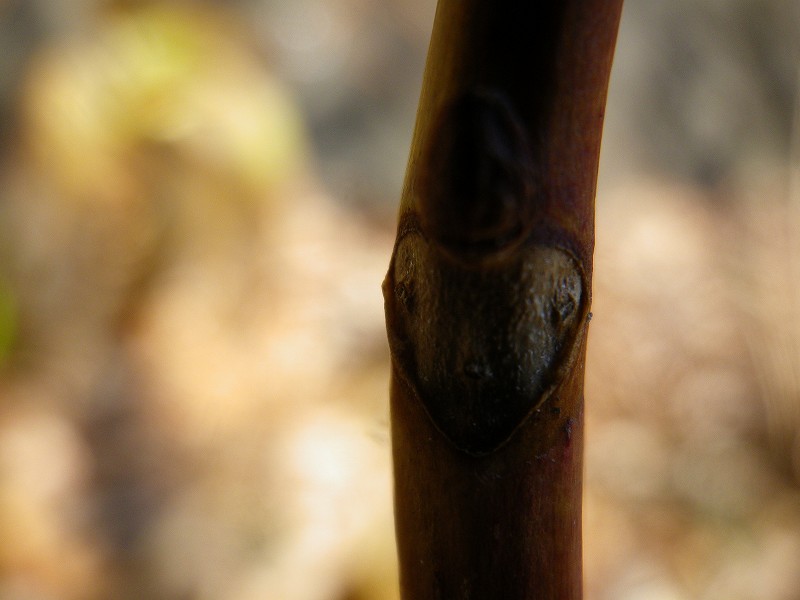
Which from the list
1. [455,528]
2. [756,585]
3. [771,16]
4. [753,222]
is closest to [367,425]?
[756,585]

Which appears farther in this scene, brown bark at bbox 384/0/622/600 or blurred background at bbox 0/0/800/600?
blurred background at bbox 0/0/800/600

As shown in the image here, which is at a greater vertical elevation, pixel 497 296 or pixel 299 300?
pixel 299 300

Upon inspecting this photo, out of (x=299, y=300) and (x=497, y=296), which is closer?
(x=497, y=296)

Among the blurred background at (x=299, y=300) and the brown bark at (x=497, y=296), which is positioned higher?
the blurred background at (x=299, y=300)

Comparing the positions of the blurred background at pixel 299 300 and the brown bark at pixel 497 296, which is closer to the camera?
the brown bark at pixel 497 296
